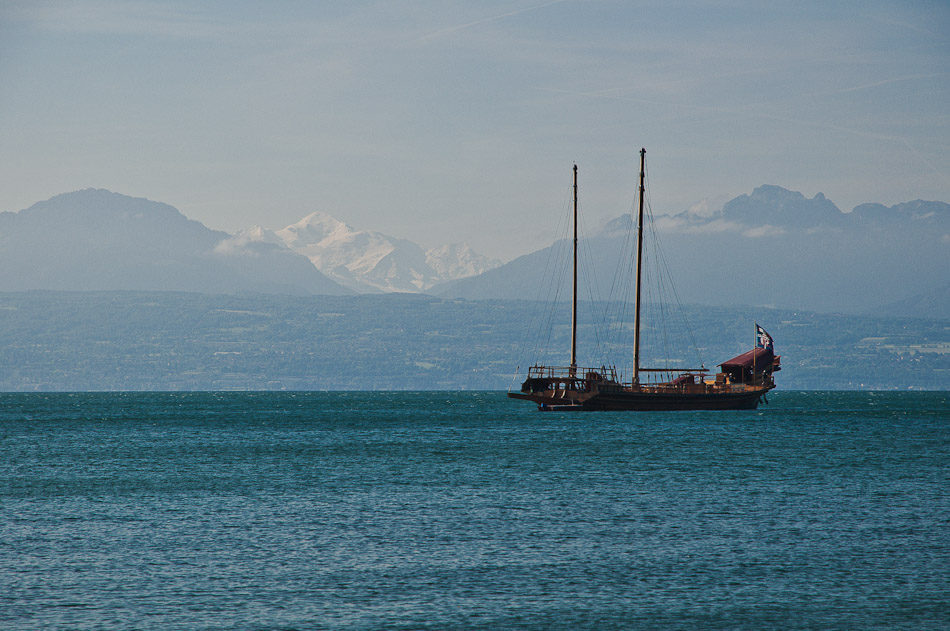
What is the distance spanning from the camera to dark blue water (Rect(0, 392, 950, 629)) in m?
29.1

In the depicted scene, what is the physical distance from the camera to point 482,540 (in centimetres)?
3881

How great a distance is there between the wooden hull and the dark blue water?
3873 cm

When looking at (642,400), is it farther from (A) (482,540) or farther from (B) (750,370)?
(A) (482,540)

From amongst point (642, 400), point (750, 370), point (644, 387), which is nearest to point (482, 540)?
point (642, 400)

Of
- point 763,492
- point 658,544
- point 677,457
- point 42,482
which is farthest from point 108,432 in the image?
point 658,544

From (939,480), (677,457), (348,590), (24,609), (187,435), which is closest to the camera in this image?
(24,609)

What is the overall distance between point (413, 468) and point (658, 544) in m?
29.8

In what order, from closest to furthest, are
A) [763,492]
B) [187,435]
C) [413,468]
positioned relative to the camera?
[763,492] < [413,468] < [187,435]

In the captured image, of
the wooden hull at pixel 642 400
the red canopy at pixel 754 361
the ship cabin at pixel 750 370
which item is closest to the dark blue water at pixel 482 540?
the wooden hull at pixel 642 400

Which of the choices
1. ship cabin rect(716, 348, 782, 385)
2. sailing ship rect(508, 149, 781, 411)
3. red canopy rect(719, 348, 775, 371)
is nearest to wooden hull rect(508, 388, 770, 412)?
sailing ship rect(508, 149, 781, 411)

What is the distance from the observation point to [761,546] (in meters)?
37.7

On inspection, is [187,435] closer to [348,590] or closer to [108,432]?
[108,432]

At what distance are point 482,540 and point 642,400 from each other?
8013cm

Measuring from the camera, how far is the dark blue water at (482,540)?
29141 millimetres
